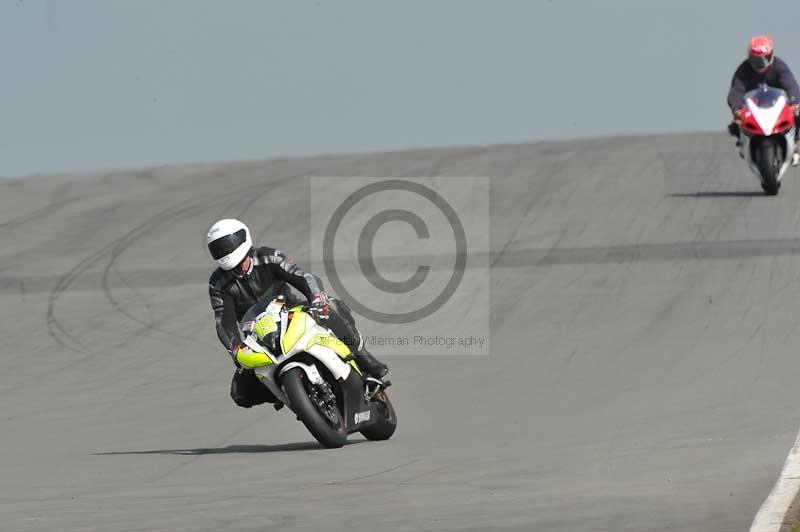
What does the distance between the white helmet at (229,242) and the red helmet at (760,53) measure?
11.2 m

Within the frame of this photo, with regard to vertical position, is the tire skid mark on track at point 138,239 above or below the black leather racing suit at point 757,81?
below

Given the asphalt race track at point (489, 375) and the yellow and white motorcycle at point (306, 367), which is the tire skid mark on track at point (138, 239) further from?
the yellow and white motorcycle at point (306, 367)

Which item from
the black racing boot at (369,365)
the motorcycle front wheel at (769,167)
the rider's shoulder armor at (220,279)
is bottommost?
the motorcycle front wheel at (769,167)

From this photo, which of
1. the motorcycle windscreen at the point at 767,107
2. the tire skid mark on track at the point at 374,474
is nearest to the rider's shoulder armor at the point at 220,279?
the tire skid mark on track at the point at 374,474

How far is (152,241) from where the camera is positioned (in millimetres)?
21906

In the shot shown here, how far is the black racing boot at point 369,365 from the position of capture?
9766mm

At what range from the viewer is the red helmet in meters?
19.2

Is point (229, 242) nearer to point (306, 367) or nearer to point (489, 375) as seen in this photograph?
point (306, 367)

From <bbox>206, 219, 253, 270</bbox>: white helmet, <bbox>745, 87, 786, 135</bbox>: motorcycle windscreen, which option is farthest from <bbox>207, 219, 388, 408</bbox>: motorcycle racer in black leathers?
<bbox>745, 87, 786, 135</bbox>: motorcycle windscreen

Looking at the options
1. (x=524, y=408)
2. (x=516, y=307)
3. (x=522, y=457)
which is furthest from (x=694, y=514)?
(x=516, y=307)

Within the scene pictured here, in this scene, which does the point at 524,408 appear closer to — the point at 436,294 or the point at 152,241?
the point at 436,294

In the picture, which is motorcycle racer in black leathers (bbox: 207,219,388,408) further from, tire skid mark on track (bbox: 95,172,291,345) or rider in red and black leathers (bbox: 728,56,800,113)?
rider in red and black leathers (bbox: 728,56,800,113)

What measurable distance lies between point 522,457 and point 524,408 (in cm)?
238

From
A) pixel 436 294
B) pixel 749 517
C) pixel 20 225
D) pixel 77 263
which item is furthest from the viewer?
pixel 20 225
